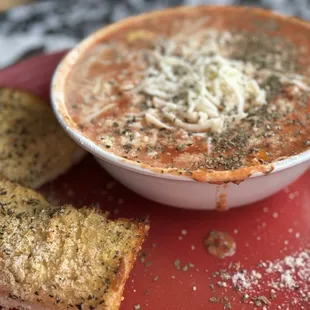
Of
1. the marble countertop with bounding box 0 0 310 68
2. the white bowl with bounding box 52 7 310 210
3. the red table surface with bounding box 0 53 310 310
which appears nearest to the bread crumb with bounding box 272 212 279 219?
the red table surface with bounding box 0 53 310 310

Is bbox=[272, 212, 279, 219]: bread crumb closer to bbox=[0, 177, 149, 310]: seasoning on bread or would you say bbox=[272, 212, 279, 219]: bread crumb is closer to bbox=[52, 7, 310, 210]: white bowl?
bbox=[52, 7, 310, 210]: white bowl

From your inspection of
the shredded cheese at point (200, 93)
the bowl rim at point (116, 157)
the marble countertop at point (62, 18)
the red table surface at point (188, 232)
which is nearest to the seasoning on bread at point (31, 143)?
the red table surface at point (188, 232)

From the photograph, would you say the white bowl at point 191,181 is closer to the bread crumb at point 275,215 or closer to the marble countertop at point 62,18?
the bread crumb at point 275,215

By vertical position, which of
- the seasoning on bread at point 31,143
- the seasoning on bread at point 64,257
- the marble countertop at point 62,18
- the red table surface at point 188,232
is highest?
the seasoning on bread at point 64,257

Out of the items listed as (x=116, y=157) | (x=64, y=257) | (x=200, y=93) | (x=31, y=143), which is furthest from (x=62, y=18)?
(x=64, y=257)

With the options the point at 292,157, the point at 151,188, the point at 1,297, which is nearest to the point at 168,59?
the point at 151,188

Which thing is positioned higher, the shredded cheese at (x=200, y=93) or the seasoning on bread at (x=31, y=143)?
the shredded cheese at (x=200, y=93)

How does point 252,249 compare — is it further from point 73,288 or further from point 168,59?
point 168,59
